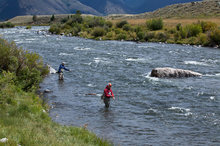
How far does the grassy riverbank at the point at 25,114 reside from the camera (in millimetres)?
8555

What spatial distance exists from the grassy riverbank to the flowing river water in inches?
72.8

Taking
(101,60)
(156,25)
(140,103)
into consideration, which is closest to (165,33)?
(156,25)

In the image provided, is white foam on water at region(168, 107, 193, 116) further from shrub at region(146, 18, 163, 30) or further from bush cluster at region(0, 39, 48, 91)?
shrub at region(146, 18, 163, 30)

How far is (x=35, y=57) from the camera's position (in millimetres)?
20344

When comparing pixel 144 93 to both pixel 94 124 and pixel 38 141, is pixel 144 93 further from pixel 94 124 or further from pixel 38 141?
pixel 38 141

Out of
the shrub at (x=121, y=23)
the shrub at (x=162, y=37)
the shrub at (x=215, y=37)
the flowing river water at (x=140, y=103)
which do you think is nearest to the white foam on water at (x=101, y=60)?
the flowing river water at (x=140, y=103)

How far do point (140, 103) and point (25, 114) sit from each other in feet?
29.7

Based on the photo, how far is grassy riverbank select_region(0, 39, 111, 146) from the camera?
28.1ft

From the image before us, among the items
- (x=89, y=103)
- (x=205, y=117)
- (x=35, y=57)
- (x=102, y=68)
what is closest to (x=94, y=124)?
(x=89, y=103)

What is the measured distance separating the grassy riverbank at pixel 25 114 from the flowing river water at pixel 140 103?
1.85 meters

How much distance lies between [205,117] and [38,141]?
11.3m

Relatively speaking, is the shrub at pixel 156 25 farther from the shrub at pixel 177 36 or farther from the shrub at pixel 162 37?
the shrub at pixel 177 36

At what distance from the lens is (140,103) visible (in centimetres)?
1908

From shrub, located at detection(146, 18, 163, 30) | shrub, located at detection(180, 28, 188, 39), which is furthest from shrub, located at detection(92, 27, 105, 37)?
shrub, located at detection(180, 28, 188, 39)
